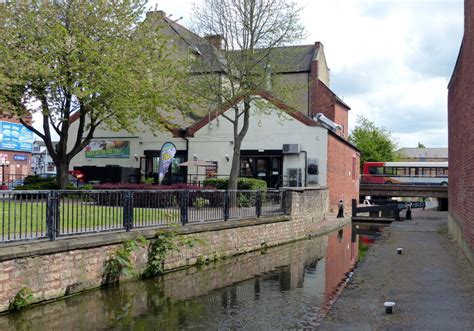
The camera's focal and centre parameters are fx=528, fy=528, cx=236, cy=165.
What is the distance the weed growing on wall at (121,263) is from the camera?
11.7 metres

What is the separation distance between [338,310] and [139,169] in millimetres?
27940

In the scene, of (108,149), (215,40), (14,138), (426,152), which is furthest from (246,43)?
(426,152)

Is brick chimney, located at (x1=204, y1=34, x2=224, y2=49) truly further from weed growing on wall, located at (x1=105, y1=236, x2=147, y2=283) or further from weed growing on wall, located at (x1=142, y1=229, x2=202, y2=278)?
weed growing on wall, located at (x1=105, y1=236, x2=147, y2=283)

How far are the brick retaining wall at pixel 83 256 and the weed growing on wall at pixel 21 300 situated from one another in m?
0.08

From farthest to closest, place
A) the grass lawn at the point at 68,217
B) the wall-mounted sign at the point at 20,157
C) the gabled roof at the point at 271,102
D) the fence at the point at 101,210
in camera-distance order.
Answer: the wall-mounted sign at the point at 20,157
the gabled roof at the point at 271,102
the fence at the point at 101,210
the grass lawn at the point at 68,217

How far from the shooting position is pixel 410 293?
9758 mm

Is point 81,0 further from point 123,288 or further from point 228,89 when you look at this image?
point 123,288

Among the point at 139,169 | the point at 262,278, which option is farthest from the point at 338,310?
the point at 139,169

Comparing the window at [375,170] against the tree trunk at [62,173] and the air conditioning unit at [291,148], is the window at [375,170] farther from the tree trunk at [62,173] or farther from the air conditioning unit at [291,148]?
the tree trunk at [62,173]

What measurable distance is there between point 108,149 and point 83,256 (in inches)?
1032

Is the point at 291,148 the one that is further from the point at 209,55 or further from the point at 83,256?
the point at 83,256

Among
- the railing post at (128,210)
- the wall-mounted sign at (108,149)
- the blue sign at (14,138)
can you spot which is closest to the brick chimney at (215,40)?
the wall-mounted sign at (108,149)

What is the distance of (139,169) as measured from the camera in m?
35.3

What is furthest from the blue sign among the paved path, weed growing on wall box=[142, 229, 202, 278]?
A: the paved path
